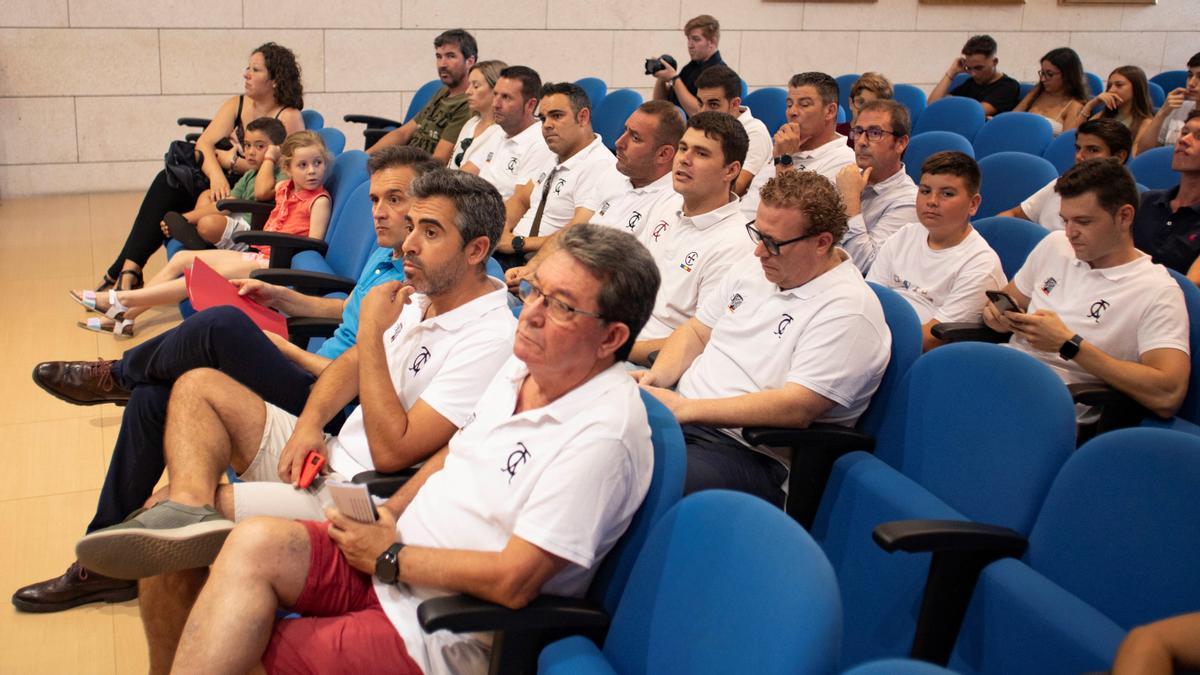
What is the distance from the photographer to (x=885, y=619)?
186 centimetres

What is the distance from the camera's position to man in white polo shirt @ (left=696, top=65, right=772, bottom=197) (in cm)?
471

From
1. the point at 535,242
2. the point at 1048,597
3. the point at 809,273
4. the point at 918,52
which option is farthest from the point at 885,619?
the point at 918,52

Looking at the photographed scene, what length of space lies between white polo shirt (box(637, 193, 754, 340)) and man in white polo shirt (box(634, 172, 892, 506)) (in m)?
0.37

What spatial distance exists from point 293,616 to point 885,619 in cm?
108

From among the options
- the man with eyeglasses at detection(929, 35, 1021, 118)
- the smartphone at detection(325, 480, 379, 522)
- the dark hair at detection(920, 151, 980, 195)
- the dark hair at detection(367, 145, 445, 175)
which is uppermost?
the man with eyeglasses at detection(929, 35, 1021, 118)

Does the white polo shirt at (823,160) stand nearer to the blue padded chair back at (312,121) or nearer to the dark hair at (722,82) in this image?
the dark hair at (722,82)

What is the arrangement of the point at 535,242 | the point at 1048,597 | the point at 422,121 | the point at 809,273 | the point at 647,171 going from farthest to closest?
the point at 422,121 → the point at 535,242 → the point at 647,171 → the point at 809,273 → the point at 1048,597

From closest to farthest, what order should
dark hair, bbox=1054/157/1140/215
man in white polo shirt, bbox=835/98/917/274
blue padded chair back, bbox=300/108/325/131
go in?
dark hair, bbox=1054/157/1140/215 → man in white polo shirt, bbox=835/98/917/274 → blue padded chair back, bbox=300/108/325/131

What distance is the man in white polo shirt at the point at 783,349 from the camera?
227cm

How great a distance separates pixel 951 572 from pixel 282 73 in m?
4.65

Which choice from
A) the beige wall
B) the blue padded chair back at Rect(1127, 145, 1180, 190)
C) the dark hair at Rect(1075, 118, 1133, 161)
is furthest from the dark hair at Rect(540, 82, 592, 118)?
the beige wall

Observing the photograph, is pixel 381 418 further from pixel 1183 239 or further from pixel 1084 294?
pixel 1183 239

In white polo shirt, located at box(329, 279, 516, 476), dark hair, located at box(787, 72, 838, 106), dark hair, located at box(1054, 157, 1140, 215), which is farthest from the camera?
dark hair, located at box(787, 72, 838, 106)

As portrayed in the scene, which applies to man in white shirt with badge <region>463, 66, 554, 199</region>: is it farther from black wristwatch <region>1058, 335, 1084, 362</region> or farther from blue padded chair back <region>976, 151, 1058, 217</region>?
black wristwatch <region>1058, 335, 1084, 362</region>
